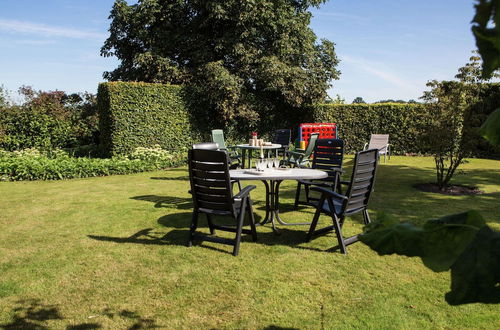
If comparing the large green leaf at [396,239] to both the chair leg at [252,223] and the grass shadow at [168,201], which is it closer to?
the chair leg at [252,223]

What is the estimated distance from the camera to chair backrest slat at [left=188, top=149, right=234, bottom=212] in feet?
13.4

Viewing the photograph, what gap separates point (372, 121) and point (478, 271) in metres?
16.5

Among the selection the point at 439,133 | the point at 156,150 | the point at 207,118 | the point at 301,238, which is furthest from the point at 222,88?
the point at 301,238

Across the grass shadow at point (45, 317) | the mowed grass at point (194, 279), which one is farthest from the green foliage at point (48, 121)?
the grass shadow at point (45, 317)

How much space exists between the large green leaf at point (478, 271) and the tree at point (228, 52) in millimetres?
14022

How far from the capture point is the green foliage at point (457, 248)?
680 mm

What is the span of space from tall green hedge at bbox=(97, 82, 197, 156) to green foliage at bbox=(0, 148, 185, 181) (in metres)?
0.75

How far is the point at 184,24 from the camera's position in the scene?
16891mm

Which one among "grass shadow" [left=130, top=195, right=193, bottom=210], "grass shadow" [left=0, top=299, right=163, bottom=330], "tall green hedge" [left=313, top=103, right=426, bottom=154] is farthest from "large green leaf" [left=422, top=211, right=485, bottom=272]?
"tall green hedge" [left=313, top=103, right=426, bottom=154]

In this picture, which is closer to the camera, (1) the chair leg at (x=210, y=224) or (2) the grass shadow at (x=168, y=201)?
(1) the chair leg at (x=210, y=224)

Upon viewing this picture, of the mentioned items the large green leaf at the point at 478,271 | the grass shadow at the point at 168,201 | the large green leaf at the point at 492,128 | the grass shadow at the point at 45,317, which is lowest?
the grass shadow at the point at 45,317

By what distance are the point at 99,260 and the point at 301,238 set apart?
2.47m

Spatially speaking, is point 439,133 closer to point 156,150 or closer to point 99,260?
point 99,260

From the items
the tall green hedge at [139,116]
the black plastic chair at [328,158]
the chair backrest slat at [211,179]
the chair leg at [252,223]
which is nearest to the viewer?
the chair backrest slat at [211,179]
